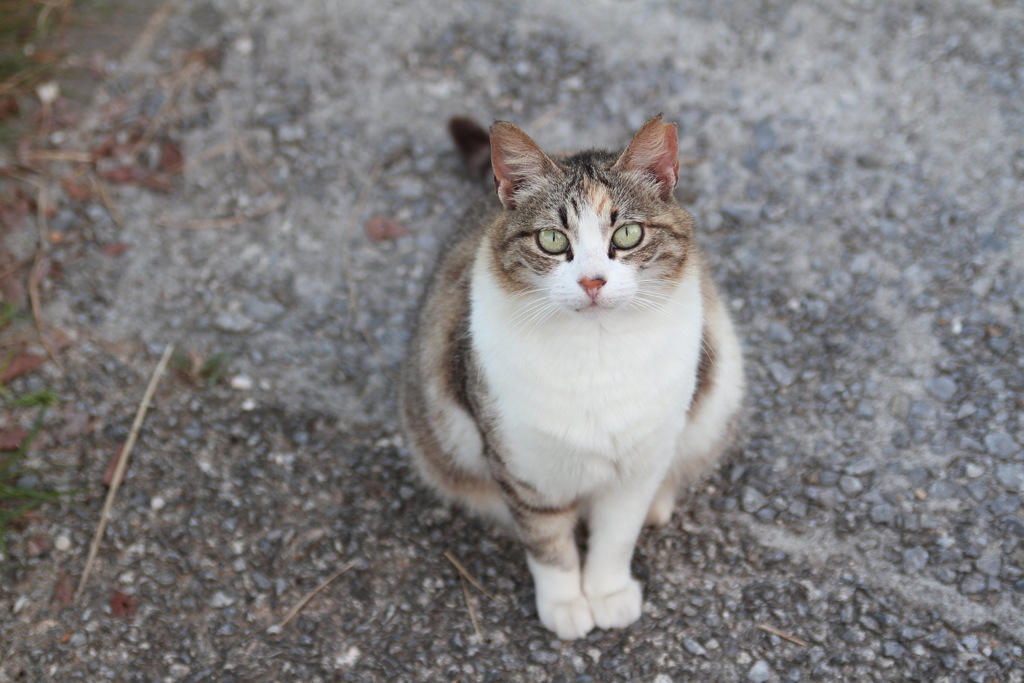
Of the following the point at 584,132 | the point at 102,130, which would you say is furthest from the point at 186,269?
the point at 584,132

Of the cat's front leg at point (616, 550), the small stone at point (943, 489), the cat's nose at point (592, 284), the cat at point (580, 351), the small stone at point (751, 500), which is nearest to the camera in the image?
the cat's nose at point (592, 284)

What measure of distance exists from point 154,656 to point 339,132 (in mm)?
2766

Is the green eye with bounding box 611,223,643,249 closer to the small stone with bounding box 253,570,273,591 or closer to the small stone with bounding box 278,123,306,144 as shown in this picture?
the small stone with bounding box 253,570,273,591

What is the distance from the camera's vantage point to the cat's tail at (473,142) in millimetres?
4051

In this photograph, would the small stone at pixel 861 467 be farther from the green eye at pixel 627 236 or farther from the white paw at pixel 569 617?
the green eye at pixel 627 236

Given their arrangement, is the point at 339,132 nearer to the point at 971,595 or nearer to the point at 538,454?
the point at 538,454

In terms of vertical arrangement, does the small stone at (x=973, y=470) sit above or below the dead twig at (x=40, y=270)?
above

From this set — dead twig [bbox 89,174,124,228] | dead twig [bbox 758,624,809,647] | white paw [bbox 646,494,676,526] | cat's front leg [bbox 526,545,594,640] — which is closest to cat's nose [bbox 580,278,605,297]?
cat's front leg [bbox 526,545,594,640]

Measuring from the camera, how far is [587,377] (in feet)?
8.22

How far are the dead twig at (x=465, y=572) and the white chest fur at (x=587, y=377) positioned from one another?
84 centimetres

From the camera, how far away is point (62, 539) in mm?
3338

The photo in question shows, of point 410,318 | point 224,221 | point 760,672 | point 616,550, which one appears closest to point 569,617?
point 616,550

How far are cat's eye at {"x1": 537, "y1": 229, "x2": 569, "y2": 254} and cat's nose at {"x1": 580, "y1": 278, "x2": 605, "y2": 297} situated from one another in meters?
0.18

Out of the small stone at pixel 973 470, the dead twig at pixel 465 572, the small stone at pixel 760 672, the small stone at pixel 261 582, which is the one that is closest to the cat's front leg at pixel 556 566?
the dead twig at pixel 465 572
